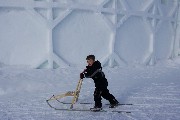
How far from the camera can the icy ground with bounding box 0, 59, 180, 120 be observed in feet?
18.6

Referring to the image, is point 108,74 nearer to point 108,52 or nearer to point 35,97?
point 108,52

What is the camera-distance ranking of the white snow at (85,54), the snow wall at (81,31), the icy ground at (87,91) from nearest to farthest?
the icy ground at (87,91) < the white snow at (85,54) < the snow wall at (81,31)

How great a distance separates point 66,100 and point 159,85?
3.27 m

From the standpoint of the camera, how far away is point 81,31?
1061cm

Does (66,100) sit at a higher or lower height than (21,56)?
lower

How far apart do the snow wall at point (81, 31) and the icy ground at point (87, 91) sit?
499mm

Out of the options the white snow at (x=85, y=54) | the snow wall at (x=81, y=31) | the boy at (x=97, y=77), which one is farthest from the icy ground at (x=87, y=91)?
the snow wall at (x=81, y=31)

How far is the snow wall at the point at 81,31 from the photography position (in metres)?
9.55

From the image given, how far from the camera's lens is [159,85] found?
8758mm

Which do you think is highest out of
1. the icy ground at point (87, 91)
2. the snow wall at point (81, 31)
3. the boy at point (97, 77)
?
the snow wall at point (81, 31)

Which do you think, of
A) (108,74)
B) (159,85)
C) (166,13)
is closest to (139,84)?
(159,85)

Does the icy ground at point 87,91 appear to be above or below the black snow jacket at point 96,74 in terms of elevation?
below

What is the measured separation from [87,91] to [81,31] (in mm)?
3417

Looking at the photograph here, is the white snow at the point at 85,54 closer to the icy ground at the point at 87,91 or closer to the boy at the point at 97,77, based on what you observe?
the icy ground at the point at 87,91
